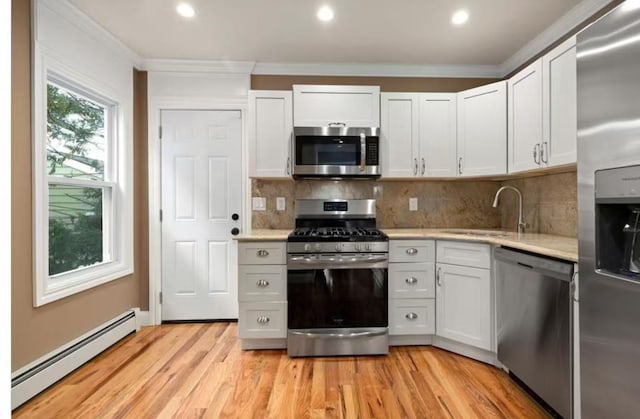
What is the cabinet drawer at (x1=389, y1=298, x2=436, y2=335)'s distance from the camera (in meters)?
2.64

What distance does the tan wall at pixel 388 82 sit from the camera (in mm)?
3215

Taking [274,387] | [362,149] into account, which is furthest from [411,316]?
[362,149]

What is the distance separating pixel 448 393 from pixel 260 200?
7.08ft

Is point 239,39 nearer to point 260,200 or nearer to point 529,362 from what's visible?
point 260,200

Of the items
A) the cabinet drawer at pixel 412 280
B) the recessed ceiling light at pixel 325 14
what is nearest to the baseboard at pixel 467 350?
the cabinet drawer at pixel 412 280

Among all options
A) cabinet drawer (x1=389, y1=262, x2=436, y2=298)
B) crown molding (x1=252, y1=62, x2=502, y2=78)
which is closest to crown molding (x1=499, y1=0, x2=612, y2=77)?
crown molding (x1=252, y1=62, x2=502, y2=78)

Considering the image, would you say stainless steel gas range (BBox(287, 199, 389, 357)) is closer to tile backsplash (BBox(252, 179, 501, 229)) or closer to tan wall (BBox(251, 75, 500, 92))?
tile backsplash (BBox(252, 179, 501, 229))

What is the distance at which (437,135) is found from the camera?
9.71 feet

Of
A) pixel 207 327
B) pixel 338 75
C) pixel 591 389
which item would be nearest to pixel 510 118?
pixel 338 75

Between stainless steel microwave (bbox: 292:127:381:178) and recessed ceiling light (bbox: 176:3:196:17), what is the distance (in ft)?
3.58

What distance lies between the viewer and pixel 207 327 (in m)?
3.11

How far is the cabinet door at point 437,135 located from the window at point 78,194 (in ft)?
8.69

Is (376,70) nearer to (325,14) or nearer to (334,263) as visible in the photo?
(325,14)

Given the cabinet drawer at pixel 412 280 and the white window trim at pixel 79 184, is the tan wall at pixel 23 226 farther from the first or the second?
the cabinet drawer at pixel 412 280
